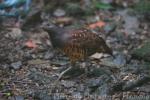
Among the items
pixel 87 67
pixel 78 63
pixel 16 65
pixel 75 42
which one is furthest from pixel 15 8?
pixel 75 42

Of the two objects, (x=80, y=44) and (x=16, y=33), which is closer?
(x=80, y=44)

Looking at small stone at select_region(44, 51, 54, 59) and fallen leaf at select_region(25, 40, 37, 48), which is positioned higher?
fallen leaf at select_region(25, 40, 37, 48)

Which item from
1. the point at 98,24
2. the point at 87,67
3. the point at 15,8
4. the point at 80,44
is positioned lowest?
the point at 87,67

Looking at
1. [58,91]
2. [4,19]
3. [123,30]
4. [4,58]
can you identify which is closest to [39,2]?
[4,19]

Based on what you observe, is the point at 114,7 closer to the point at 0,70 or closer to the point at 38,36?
the point at 38,36

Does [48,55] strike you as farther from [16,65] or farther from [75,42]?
[75,42]

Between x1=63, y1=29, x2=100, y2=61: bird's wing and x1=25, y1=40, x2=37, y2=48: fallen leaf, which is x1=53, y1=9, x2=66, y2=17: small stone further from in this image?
x1=63, y1=29, x2=100, y2=61: bird's wing

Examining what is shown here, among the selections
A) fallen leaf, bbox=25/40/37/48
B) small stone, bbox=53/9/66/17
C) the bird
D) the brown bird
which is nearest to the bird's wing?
the brown bird
